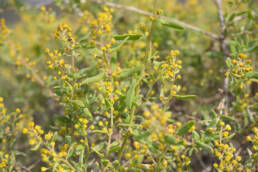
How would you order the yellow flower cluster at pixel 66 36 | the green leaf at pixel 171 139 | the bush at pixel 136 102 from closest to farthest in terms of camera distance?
the green leaf at pixel 171 139 → the bush at pixel 136 102 → the yellow flower cluster at pixel 66 36

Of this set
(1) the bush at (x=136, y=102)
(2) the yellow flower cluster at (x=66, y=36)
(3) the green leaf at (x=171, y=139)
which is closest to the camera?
(3) the green leaf at (x=171, y=139)

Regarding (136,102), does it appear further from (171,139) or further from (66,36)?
(66,36)

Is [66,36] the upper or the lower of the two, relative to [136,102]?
upper

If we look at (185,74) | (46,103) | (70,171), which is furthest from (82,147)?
(46,103)

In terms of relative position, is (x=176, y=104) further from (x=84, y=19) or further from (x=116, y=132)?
(x=84, y=19)

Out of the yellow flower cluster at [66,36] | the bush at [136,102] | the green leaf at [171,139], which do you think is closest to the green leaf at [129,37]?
the bush at [136,102]

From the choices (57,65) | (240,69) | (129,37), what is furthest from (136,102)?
(240,69)

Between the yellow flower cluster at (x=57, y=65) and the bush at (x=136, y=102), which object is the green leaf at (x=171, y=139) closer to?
the bush at (x=136, y=102)

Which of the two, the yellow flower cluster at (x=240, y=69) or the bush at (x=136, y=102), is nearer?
the bush at (x=136, y=102)

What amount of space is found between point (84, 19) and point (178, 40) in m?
1.08

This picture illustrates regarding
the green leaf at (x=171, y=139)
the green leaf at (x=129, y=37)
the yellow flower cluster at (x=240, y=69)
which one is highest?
the green leaf at (x=129, y=37)

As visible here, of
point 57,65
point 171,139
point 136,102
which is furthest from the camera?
point 57,65

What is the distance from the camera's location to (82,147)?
129 cm

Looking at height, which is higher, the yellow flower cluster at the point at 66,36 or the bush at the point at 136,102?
the yellow flower cluster at the point at 66,36
